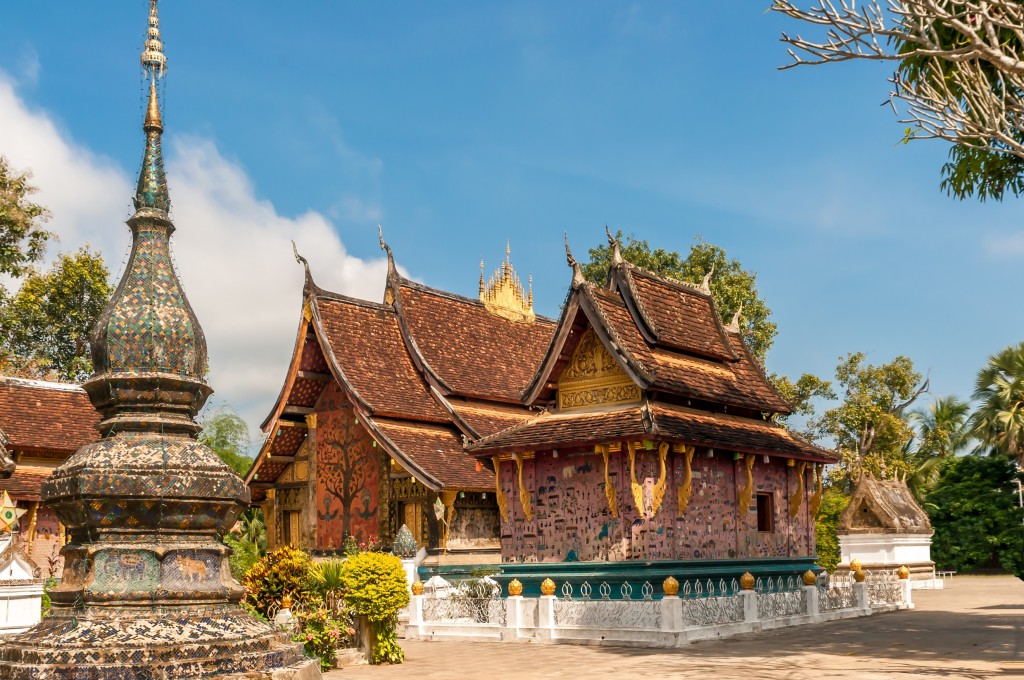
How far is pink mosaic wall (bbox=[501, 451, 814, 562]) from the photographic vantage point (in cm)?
1698

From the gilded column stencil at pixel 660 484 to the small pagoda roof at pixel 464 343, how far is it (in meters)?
9.27

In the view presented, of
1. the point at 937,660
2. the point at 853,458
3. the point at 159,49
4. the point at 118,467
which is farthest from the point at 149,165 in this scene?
the point at 853,458

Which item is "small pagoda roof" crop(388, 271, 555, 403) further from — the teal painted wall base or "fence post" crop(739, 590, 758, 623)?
"fence post" crop(739, 590, 758, 623)

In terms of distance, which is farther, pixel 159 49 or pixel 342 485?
pixel 342 485

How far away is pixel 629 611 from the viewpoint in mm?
15172

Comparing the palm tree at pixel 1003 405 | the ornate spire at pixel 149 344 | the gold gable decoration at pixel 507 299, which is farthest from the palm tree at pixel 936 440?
the ornate spire at pixel 149 344

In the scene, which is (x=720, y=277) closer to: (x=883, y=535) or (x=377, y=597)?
(x=883, y=535)

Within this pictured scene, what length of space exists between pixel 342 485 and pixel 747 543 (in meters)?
10.5

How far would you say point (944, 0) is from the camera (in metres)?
10.4

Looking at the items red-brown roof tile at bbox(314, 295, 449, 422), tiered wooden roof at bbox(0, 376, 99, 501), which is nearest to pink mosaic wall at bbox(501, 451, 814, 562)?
red-brown roof tile at bbox(314, 295, 449, 422)

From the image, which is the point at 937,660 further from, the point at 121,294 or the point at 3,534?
the point at 3,534

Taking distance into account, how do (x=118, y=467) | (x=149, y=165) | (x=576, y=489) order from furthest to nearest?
(x=576, y=489) → (x=149, y=165) → (x=118, y=467)

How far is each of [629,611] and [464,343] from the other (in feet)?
44.6

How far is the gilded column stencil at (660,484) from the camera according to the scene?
16766 mm
